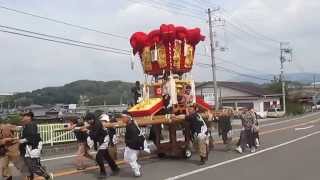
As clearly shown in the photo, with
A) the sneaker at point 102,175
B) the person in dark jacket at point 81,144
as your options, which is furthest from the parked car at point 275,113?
the sneaker at point 102,175

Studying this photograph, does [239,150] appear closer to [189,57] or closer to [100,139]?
[189,57]

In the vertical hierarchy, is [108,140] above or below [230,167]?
above

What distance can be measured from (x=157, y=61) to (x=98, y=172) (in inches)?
225

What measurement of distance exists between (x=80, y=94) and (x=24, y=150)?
73.1m

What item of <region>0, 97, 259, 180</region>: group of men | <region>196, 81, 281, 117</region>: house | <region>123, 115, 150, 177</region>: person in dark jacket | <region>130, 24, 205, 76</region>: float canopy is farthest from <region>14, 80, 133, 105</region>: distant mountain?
<region>123, 115, 150, 177</region>: person in dark jacket

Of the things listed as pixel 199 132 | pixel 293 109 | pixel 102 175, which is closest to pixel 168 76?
pixel 199 132

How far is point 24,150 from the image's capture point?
13.1m

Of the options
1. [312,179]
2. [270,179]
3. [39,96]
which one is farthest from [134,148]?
[39,96]

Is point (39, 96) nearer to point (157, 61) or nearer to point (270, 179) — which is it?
point (157, 61)

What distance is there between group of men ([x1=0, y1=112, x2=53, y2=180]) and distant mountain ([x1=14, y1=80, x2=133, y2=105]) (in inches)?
2309

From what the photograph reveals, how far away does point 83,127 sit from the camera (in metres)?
15.4

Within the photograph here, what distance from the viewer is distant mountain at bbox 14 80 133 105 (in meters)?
77.1

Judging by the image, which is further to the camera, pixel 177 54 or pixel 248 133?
pixel 248 133

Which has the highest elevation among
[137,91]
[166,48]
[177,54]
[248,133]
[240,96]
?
[166,48]
